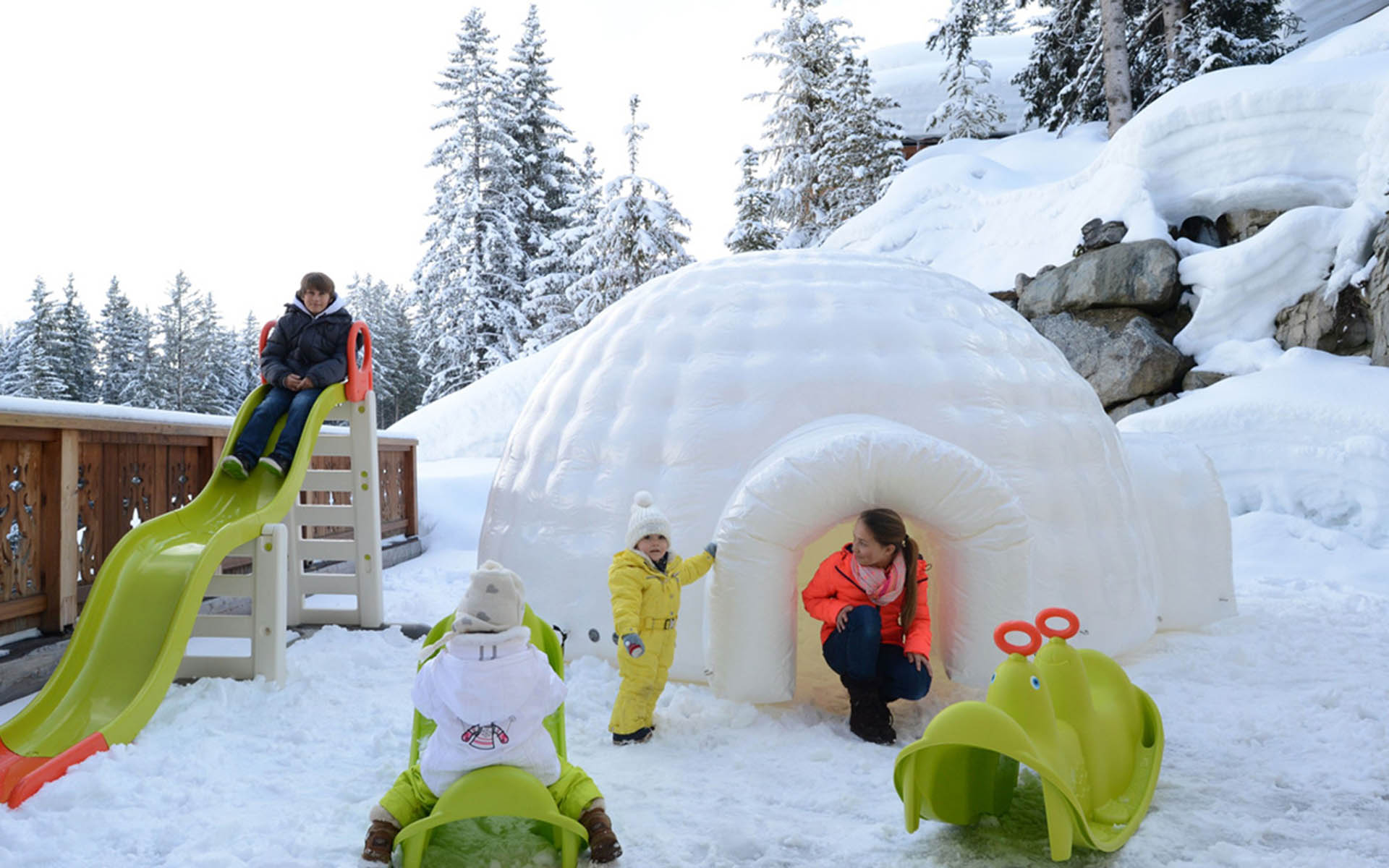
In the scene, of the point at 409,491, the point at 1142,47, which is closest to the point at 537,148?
the point at 1142,47

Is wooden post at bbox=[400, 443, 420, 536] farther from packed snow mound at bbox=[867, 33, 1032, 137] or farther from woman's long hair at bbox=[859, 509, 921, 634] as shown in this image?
packed snow mound at bbox=[867, 33, 1032, 137]

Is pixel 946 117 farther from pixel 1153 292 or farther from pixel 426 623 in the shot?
pixel 426 623

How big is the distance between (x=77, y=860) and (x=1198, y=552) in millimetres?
5399

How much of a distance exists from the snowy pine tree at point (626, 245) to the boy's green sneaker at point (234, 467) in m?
16.0

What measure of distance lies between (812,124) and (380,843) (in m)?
23.0

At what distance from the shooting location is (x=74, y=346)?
103 ft

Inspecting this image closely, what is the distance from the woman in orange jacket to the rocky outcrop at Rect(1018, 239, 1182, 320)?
9.09 m

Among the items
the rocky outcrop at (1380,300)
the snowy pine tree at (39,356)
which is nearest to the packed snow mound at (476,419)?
the rocky outcrop at (1380,300)

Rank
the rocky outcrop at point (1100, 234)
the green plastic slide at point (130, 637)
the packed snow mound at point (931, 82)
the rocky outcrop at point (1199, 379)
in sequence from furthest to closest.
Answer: the packed snow mound at point (931, 82), the rocky outcrop at point (1100, 234), the rocky outcrop at point (1199, 379), the green plastic slide at point (130, 637)

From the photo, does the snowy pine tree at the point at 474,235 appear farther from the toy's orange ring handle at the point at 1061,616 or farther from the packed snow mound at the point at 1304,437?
the toy's orange ring handle at the point at 1061,616

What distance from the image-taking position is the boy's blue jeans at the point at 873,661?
136 inches

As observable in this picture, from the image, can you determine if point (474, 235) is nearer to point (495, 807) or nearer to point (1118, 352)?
point (1118, 352)

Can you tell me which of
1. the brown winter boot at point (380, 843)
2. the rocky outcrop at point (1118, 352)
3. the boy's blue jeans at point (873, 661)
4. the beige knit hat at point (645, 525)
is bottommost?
the brown winter boot at point (380, 843)

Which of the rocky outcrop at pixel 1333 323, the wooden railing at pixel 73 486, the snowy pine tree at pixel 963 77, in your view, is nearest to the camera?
the wooden railing at pixel 73 486
